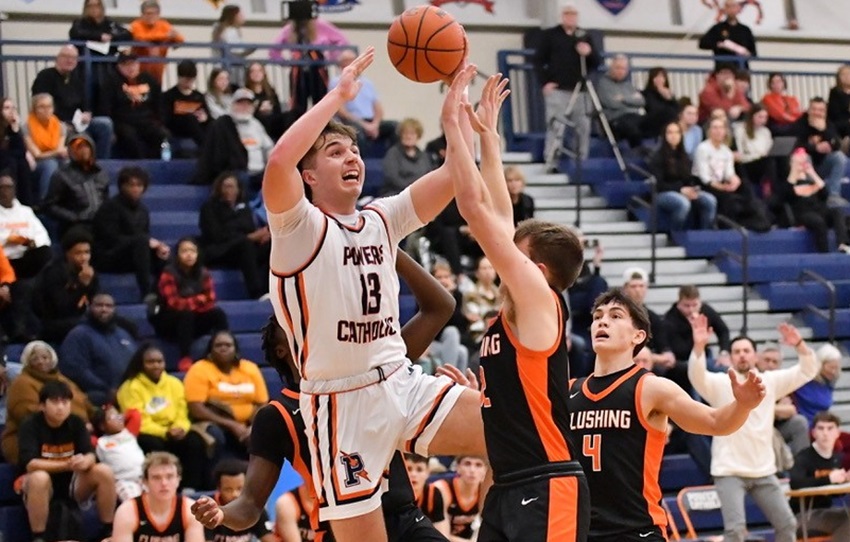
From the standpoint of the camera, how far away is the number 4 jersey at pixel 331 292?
20.9 ft

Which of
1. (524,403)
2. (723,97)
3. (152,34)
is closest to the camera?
(524,403)

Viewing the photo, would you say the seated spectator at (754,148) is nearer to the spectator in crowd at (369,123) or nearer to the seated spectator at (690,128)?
the seated spectator at (690,128)

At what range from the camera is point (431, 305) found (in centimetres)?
705

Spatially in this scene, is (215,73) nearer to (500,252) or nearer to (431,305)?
(431,305)

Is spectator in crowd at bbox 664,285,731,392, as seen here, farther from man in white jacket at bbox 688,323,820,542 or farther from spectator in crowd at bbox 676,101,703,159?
spectator in crowd at bbox 676,101,703,159

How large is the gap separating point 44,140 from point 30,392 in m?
3.58

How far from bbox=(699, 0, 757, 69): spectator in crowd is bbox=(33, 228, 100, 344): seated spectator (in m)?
10.1

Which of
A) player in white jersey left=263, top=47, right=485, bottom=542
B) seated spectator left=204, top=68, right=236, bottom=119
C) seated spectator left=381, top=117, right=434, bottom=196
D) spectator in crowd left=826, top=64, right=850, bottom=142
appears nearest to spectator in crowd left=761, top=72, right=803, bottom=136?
spectator in crowd left=826, top=64, right=850, bottom=142

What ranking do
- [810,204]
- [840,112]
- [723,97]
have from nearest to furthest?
[810,204], [723,97], [840,112]

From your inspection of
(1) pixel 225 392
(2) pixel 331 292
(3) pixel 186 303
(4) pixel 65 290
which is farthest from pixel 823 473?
(2) pixel 331 292

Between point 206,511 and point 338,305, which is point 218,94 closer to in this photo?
point 338,305

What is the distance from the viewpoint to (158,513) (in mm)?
10508

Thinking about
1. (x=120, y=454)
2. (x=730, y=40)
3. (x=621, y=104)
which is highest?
(x=730, y=40)

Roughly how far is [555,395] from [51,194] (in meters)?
8.78
